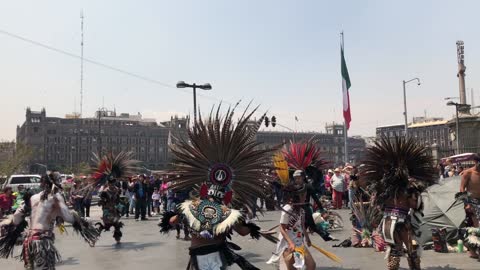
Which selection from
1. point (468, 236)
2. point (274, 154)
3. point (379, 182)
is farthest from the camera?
point (468, 236)

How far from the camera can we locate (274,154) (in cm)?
689

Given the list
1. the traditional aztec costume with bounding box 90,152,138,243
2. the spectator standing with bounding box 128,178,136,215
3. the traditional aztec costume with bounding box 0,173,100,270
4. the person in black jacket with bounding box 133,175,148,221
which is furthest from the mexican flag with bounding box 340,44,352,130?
the traditional aztec costume with bounding box 0,173,100,270

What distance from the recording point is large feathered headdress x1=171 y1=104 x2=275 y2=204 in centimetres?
616

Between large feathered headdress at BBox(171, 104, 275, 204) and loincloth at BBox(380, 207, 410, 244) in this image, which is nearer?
large feathered headdress at BBox(171, 104, 275, 204)

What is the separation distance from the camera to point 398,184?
7922 millimetres

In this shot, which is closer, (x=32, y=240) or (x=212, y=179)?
(x=212, y=179)

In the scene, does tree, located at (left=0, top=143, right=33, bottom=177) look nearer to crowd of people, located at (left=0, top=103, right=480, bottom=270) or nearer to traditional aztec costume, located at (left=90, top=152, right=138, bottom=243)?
traditional aztec costume, located at (left=90, top=152, right=138, bottom=243)

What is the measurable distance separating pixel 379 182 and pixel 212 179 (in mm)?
3505

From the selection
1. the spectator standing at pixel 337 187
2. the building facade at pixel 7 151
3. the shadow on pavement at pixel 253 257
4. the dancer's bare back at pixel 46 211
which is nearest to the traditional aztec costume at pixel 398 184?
the shadow on pavement at pixel 253 257

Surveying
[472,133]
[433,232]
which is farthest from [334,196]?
[472,133]

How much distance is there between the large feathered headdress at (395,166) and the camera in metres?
7.98

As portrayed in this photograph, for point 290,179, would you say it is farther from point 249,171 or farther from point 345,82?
point 345,82

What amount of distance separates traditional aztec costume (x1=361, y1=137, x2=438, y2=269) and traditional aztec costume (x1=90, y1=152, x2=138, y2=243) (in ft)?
24.0

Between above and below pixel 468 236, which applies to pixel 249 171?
above
